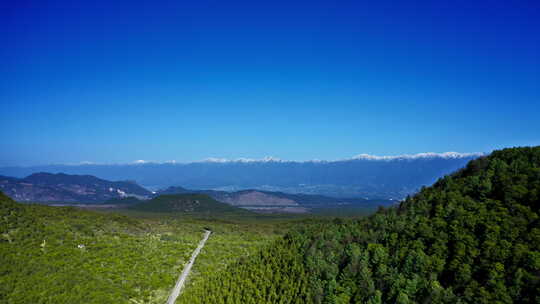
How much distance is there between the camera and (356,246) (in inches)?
2670

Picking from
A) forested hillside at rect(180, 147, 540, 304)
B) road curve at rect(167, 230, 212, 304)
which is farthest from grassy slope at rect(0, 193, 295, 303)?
forested hillside at rect(180, 147, 540, 304)

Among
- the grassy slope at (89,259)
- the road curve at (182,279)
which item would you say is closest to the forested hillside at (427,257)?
the road curve at (182,279)

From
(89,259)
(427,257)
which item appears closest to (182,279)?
(89,259)

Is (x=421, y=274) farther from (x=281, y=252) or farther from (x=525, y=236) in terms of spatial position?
(x=281, y=252)

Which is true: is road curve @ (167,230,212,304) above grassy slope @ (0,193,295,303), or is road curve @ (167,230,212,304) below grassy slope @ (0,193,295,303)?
below

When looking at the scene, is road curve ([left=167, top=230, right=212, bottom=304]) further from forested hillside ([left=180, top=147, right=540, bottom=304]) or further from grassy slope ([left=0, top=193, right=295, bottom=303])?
forested hillside ([left=180, top=147, right=540, bottom=304])

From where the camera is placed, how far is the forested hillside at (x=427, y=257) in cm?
5106

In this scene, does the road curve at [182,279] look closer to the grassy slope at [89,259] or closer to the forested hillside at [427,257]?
the grassy slope at [89,259]

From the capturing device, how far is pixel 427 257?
58750 mm

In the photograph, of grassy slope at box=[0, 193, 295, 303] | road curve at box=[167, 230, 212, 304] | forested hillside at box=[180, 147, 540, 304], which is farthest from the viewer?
road curve at box=[167, 230, 212, 304]

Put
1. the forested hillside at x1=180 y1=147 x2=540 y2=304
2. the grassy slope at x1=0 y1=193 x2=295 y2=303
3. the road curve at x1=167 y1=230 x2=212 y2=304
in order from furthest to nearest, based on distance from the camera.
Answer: the road curve at x1=167 y1=230 x2=212 y2=304 < the grassy slope at x1=0 y1=193 x2=295 y2=303 < the forested hillside at x1=180 y1=147 x2=540 y2=304

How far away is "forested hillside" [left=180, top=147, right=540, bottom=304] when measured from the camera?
2010 inches

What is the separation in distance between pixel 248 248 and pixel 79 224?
4249cm

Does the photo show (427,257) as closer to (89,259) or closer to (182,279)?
(182,279)
